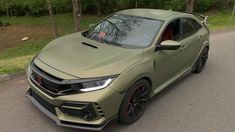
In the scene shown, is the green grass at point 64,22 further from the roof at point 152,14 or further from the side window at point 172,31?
the side window at point 172,31

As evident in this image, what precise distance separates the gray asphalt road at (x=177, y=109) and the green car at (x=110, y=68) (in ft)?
0.97

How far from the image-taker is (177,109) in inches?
173

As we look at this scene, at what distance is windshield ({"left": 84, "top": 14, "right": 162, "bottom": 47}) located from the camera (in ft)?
13.8

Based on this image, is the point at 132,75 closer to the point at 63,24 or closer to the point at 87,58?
the point at 87,58

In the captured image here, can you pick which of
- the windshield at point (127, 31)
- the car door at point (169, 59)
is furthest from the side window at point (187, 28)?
the windshield at point (127, 31)

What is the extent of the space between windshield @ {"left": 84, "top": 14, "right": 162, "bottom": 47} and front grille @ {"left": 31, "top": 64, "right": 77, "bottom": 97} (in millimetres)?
1225

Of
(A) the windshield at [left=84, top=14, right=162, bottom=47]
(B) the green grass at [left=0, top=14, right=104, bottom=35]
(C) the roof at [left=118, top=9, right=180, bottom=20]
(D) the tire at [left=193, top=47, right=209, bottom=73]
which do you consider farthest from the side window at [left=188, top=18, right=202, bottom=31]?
(B) the green grass at [left=0, top=14, right=104, bottom=35]

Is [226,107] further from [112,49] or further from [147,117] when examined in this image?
[112,49]

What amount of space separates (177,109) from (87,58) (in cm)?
181

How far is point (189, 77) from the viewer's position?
18.9ft

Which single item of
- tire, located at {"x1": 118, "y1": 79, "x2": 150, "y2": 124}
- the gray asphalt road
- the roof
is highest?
the roof

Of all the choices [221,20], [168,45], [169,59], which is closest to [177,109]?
[169,59]

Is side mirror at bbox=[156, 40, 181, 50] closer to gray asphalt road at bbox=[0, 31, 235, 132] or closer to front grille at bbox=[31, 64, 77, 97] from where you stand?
gray asphalt road at bbox=[0, 31, 235, 132]

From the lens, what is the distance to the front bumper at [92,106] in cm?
320
